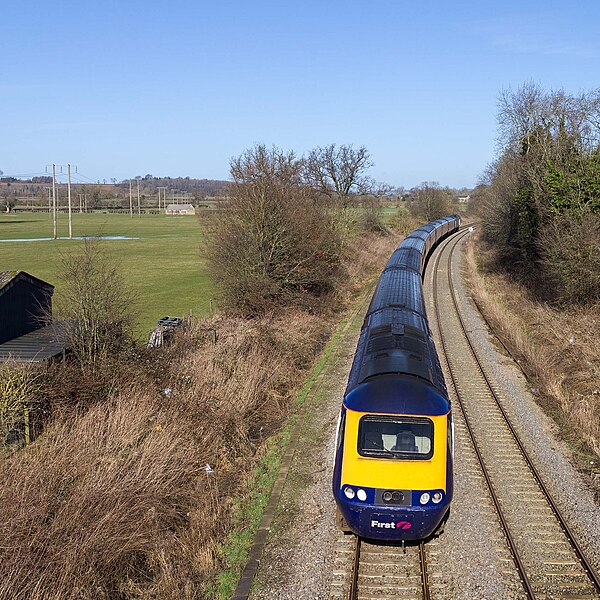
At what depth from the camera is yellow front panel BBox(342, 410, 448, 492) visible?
898 centimetres

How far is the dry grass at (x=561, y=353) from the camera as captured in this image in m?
15.0

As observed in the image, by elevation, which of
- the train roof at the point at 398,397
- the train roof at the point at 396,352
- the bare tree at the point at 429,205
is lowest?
the train roof at the point at 398,397

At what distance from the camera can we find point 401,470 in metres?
9.01

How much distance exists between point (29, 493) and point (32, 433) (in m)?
4.08

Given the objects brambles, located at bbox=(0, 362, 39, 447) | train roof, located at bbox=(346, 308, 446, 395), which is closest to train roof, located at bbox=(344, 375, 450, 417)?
train roof, located at bbox=(346, 308, 446, 395)

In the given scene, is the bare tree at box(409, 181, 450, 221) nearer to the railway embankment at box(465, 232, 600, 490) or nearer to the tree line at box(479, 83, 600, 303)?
the tree line at box(479, 83, 600, 303)

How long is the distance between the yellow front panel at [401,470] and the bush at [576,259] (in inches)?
639

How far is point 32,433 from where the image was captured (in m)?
13.4

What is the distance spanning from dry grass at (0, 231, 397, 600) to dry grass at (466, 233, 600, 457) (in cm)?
779

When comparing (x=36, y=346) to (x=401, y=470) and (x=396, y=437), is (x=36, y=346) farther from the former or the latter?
(x=401, y=470)

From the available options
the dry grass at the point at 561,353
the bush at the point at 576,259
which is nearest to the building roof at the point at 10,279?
the dry grass at the point at 561,353

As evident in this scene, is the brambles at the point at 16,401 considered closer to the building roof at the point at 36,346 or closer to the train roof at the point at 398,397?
the building roof at the point at 36,346

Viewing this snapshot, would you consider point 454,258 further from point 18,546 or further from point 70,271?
point 18,546

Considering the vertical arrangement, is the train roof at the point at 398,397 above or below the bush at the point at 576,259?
below
